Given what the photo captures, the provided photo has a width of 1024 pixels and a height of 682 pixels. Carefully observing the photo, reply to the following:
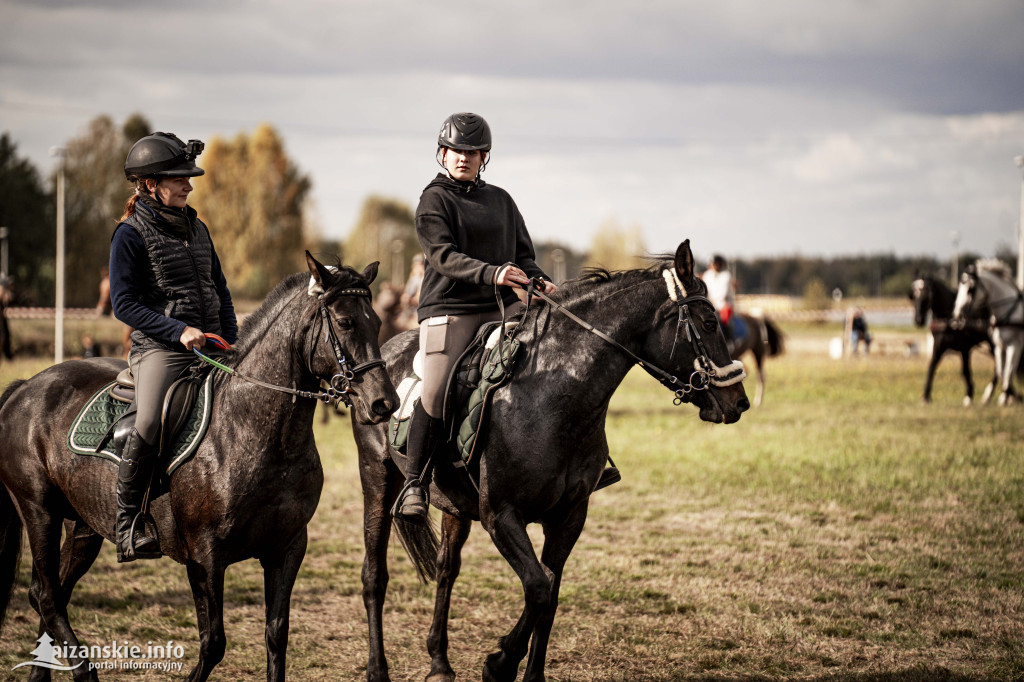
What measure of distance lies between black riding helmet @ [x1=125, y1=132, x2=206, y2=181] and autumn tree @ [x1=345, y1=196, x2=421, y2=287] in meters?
66.7

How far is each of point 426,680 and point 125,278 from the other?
2.59 meters

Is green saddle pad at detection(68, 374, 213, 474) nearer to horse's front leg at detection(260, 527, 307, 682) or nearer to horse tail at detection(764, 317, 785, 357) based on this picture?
horse's front leg at detection(260, 527, 307, 682)

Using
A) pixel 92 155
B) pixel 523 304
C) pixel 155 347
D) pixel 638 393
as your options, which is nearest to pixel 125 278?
pixel 155 347

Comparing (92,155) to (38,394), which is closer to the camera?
(38,394)

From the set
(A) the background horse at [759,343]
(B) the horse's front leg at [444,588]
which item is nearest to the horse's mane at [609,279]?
(B) the horse's front leg at [444,588]

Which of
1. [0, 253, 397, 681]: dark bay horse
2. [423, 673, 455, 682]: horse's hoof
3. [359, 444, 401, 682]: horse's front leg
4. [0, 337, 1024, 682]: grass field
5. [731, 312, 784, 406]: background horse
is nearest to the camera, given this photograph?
[0, 253, 397, 681]: dark bay horse

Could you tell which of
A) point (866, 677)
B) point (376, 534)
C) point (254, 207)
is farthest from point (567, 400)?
point (254, 207)

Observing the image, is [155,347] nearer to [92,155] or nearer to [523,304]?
[523,304]

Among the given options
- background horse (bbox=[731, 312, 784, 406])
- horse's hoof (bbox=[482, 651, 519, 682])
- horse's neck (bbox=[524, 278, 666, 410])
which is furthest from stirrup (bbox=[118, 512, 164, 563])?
background horse (bbox=[731, 312, 784, 406])

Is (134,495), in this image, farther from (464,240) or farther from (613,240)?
(613,240)

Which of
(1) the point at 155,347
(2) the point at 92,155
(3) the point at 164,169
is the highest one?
(2) the point at 92,155

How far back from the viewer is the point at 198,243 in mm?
4176

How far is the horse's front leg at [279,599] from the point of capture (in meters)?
3.87

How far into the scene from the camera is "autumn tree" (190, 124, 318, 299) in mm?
44594
